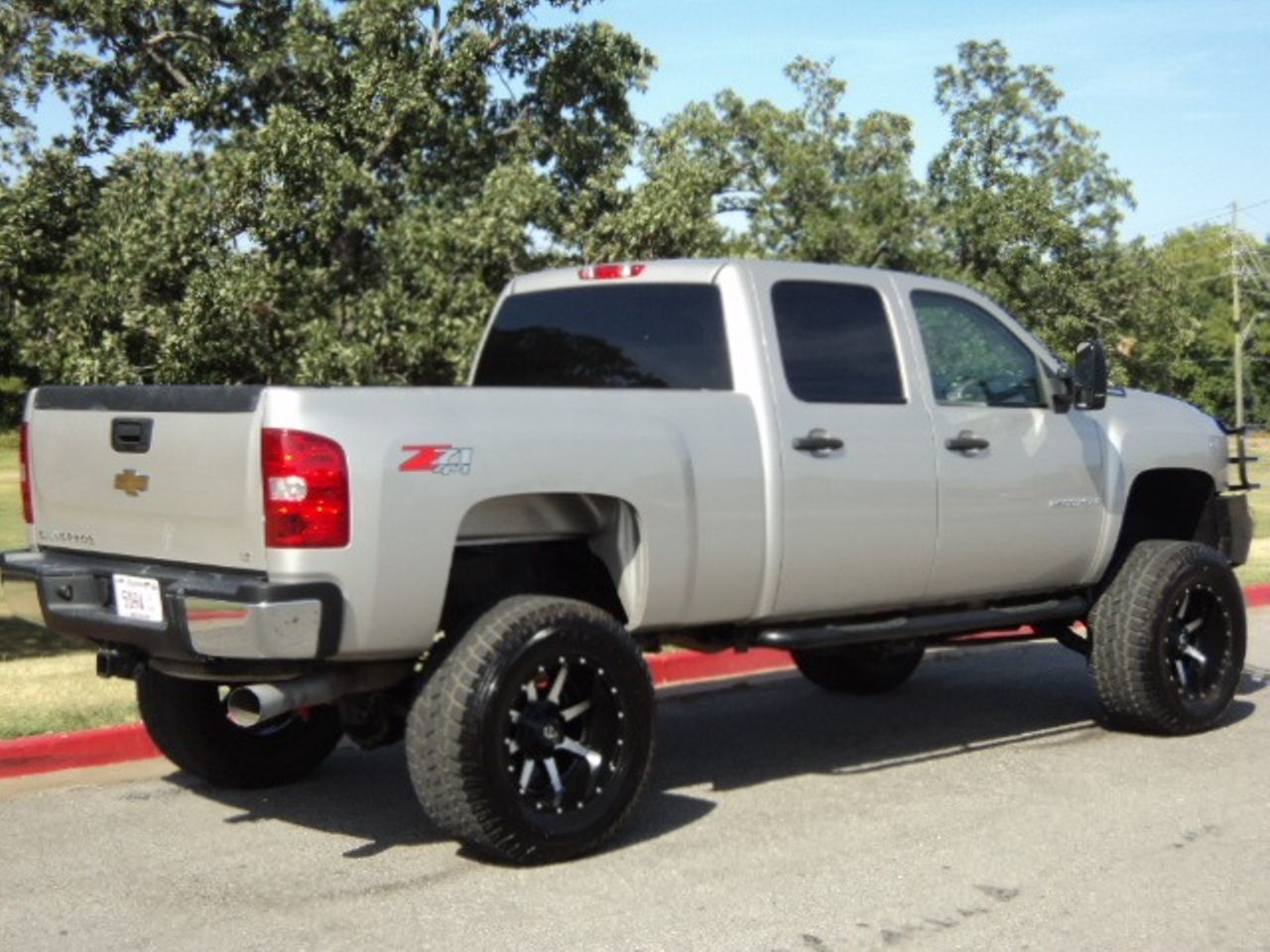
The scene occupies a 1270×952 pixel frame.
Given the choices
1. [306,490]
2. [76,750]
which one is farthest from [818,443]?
[76,750]

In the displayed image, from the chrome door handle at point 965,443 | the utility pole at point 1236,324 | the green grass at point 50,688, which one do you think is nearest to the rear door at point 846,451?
the chrome door handle at point 965,443

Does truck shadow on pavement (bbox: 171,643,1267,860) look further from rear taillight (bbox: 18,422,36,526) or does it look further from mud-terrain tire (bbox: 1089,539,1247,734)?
rear taillight (bbox: 18,422,36,526)

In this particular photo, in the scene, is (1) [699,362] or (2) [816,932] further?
(1) [699,362]

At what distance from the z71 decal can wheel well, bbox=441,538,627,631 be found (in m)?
0.64

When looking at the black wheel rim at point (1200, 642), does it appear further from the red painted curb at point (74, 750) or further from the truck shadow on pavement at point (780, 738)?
the red painted curb at point (74, 750)

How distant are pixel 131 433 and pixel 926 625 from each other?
324cm

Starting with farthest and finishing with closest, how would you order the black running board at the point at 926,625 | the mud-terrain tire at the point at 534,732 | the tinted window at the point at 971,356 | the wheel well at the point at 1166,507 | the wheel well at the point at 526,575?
the wheel well at the point at 1166,507
the tinted window at the point at 971,356
the black running board at the point at 926,625
the wheel well at the point at 526,575
the mud-terrain tire at the point at 534,732

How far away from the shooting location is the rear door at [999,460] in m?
7.28

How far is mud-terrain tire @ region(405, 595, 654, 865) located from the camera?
18.4 ft

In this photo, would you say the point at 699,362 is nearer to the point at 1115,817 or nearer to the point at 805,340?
the point at 805,340

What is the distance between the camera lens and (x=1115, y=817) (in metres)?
6.50

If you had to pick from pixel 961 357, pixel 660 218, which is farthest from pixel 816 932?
pixel 660 218

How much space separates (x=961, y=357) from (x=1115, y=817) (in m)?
2.11

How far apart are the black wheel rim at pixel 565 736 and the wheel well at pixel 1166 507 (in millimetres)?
3406
